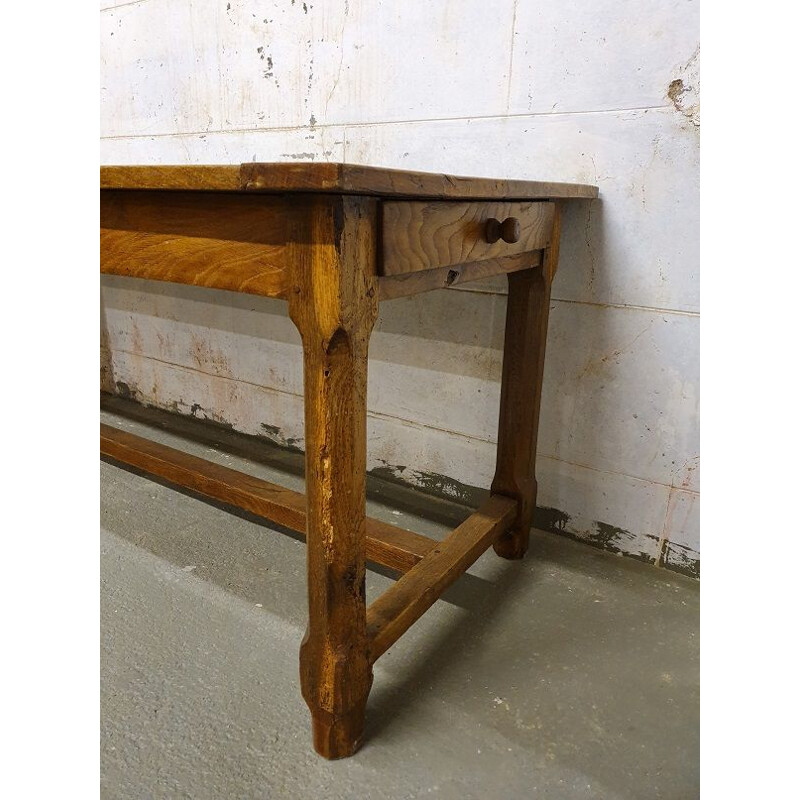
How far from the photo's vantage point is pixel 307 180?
0.76 meters

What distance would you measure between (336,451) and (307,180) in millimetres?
383

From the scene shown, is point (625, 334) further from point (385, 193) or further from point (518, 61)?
point (385, 193)

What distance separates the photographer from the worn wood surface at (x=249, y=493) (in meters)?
1.46

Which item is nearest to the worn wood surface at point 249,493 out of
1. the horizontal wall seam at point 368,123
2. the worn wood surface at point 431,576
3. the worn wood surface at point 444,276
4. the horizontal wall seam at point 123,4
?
the worn wood surface at point 431,576

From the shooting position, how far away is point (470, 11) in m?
1.60

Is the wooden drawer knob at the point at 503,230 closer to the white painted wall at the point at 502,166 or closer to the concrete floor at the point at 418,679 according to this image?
the white painted wall at the point at 502,166

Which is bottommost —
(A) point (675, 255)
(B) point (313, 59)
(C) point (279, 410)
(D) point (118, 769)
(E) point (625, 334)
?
(D) point (118, 769)

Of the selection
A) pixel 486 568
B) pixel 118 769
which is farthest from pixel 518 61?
pixel 118 769

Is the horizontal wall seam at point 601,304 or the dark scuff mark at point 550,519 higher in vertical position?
the horizontal wall seam at point 601,304

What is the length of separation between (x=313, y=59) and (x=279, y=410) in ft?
3.67

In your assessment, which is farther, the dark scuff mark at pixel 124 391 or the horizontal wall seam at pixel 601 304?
the dark scuff mark at pixel 124 391

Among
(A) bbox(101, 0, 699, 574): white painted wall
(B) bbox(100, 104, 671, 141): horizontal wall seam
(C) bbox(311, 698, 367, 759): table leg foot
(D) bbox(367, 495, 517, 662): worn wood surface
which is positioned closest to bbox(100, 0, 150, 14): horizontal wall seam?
(A) bbox(101, 0, 699, 574): white painted wall

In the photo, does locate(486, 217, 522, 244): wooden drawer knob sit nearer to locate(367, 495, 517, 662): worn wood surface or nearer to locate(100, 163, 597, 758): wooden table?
locate(100, 163, 597, 758): wooden table

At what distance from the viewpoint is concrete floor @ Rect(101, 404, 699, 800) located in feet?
3.42
